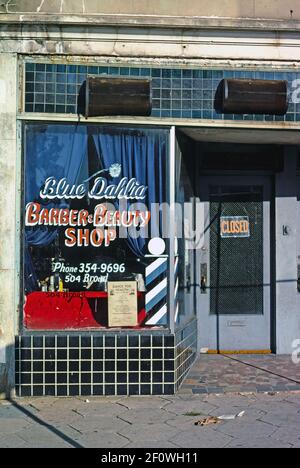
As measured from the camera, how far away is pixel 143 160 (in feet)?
23.2

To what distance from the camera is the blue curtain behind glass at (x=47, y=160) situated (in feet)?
22.9

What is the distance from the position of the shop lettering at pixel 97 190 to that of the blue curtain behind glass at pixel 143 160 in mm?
69

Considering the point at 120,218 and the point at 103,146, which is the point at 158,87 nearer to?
the point at 103,146

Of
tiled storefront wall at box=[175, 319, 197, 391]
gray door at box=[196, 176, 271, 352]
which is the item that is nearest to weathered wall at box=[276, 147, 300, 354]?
gray door at box=[196, 176, 271, 352]

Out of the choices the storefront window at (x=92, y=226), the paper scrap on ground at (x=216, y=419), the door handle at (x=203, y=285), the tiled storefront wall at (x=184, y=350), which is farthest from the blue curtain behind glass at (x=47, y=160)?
the door handle at (x=203, y=285)

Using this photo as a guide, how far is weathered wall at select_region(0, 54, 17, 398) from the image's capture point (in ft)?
22.5

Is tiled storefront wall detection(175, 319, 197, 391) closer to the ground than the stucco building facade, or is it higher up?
closer to the ground

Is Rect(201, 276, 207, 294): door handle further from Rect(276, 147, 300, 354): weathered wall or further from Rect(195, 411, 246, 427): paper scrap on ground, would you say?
Rect(195, 411, 246, 427): paper scrap on ground

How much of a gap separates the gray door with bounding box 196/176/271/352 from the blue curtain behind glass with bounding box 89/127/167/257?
6.20 ft

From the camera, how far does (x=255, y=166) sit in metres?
8.81

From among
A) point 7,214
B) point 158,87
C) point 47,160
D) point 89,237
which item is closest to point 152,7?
point 158,87

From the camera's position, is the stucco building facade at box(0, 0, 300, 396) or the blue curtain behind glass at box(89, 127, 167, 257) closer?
the stucco building facade at box(0, 0, 300, 396)
